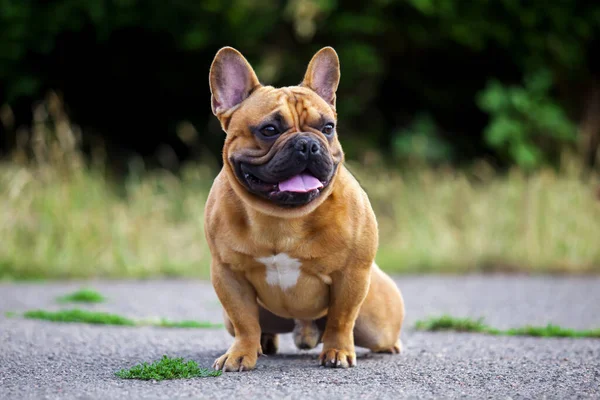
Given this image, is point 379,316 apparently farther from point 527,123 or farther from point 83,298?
point 527,123

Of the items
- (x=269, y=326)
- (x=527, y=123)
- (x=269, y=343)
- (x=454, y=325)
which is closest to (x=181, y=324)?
(x=269, y=343)

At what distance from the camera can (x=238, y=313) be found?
4.88 meters

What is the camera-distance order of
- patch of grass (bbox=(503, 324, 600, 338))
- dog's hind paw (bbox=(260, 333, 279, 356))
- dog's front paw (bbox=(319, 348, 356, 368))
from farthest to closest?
1. patch of grass (bbox=(503, 324, 600, 338))
2. dog's hind paw (bbox=(260, 333, 279, 356))
3. dog's front paw (bbox=(319, 348, 356, 368))

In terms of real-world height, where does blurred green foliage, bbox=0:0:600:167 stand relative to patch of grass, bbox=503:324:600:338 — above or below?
above

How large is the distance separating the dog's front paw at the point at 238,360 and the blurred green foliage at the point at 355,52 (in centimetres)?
1093

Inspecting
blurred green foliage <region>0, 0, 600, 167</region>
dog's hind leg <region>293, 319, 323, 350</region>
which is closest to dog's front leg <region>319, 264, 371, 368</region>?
dog's hind leg <region>293, 319, 323, 350</region>

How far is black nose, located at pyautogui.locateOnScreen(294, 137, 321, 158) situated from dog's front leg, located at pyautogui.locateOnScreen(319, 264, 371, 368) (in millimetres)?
783

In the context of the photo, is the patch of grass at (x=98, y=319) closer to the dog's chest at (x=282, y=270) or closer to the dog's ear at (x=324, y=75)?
the dog's chest at (x=282, y=270)

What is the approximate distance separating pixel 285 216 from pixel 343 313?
734mm

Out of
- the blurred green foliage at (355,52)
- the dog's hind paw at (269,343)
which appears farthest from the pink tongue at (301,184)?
the blurred green foliage at (355,52)

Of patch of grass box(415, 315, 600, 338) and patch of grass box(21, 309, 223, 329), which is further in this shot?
patch of grass box(21, 309, 223, 329)

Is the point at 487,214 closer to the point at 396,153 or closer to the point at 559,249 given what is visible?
the point at 559,249

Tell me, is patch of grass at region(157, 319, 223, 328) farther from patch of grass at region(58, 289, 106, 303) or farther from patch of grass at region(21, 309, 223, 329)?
patch of grass at region(58, 289, 106, 303)

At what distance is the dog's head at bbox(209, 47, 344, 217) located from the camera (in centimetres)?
453
